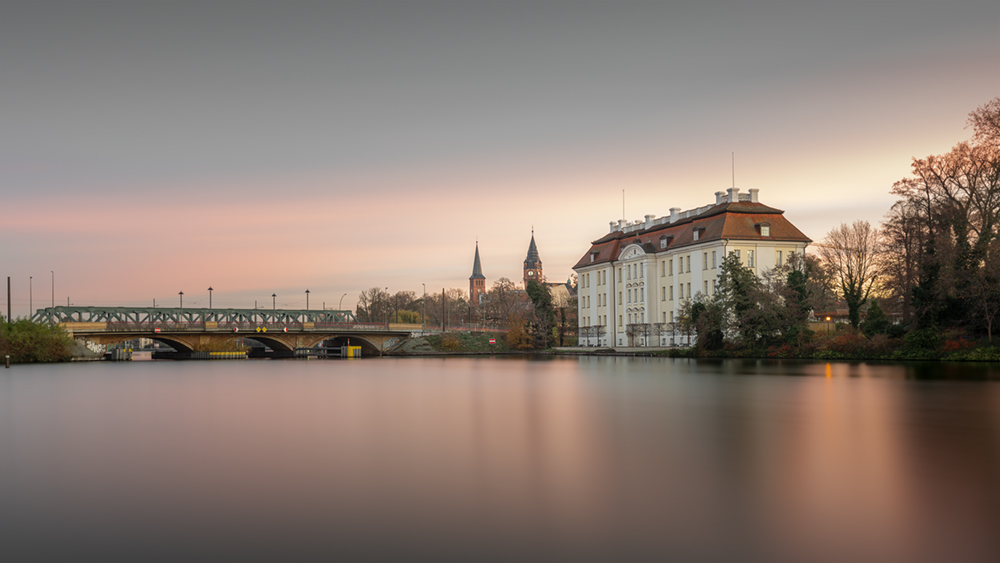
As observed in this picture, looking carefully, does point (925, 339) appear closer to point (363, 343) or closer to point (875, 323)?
point (875, 323)

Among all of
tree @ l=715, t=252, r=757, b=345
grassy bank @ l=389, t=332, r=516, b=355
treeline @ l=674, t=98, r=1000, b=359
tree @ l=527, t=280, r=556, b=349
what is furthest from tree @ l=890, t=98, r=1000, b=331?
grassy bank @ l=389, t=332, r=516, b=355

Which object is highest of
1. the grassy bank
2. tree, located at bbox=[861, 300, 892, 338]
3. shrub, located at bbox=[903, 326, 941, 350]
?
tree, located at bbox=[861, 300, 892, 338]

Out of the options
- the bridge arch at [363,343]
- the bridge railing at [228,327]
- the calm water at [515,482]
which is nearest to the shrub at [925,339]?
the calm water at [515,482]

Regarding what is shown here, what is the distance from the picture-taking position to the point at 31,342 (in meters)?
74.5

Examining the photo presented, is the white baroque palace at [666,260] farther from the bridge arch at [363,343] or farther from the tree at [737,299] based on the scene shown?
the bridge arch at [363,343]

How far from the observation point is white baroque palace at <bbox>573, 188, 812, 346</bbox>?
8331 cm

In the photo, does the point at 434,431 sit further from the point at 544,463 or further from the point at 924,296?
the point at 924,296

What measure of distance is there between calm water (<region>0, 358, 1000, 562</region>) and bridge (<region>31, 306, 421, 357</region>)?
213 feet

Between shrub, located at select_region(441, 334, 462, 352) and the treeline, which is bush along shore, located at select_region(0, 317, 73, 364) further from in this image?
the treeline

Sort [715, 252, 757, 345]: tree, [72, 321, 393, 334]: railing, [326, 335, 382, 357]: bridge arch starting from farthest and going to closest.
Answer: [326, 335, 382, 357]: bridge arch, [72, 321, 393, 334]: railing, [715, 252, 757, 345]: tree

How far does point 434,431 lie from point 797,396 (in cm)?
1505

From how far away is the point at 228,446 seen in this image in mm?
18094

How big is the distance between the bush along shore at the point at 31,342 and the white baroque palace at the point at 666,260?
60.9 metres

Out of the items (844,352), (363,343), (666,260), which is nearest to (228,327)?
(363,343)
